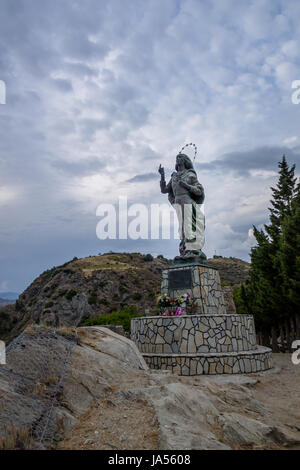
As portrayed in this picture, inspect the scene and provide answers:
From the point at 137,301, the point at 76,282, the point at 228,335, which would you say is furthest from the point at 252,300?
the point at 76,282

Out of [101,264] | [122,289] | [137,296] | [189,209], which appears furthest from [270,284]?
[101,264]

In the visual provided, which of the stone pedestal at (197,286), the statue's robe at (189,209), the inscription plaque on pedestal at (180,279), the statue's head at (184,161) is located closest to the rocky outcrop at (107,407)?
the stone pedestal at (197,286)

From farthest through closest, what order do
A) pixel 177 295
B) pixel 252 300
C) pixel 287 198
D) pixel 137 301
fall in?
pixel 137 301 → pixel 287 198 → pixel 252 300 → pixel 177 295

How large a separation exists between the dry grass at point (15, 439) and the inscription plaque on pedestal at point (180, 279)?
788cm

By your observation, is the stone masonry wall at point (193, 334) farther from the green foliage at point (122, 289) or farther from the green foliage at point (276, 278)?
the green foliage at point (122, 289)

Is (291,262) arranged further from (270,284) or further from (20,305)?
(20,305)

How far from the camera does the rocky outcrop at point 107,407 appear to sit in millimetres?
3133

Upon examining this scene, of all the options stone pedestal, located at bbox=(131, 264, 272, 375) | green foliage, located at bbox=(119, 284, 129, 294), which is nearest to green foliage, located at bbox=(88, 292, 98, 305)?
green foliage, located at bbox=(119, 284, 129, 294)

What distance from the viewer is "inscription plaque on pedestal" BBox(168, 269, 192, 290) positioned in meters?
10.5
